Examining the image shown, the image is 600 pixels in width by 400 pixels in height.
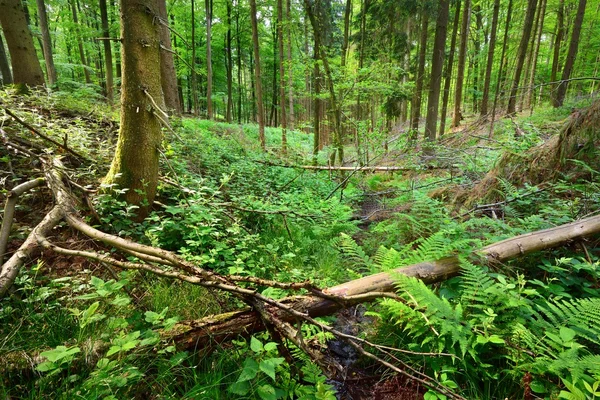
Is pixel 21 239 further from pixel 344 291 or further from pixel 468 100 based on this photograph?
pixel 468 100

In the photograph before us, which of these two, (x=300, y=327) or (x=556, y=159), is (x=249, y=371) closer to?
(x=300, y=327)

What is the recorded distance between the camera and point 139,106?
10.1ft

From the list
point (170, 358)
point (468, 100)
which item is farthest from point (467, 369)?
point (468, 100)

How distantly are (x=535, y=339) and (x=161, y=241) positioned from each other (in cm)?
340

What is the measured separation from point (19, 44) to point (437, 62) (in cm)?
1179

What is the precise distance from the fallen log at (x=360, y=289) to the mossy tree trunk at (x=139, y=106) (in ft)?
6.19

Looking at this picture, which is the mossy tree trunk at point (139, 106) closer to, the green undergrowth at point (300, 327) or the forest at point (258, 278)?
the forest at point (258, 278)

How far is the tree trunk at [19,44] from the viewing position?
6.14 metres

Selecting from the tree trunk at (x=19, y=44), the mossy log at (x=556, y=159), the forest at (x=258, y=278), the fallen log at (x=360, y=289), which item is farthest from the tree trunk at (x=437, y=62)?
the tree trunk at (x=19, y=44)

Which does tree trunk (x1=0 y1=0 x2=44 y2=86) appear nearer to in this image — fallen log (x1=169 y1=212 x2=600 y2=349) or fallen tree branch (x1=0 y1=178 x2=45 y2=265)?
fallen tree branch (x1=0 y1=178 x2=45 y2=265)

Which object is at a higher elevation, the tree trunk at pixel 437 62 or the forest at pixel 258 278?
the tree trunk at pixel 437 62

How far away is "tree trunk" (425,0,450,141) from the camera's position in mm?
8934

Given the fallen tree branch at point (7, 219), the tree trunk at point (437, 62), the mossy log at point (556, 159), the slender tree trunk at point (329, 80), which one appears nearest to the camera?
the fallen tree branch at point (7, 219)

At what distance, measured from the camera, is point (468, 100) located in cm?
2688
